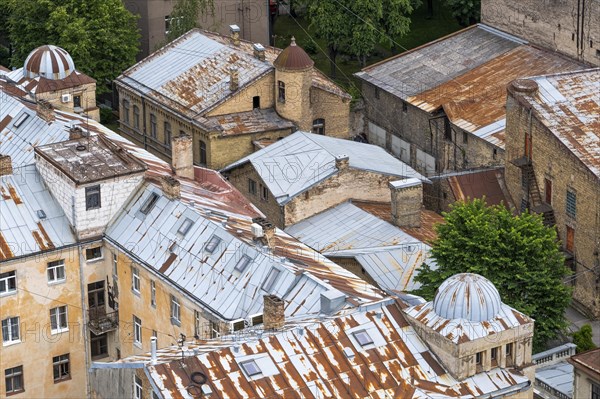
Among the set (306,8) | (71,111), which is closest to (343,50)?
(306,8)

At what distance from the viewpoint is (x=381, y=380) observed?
227ft

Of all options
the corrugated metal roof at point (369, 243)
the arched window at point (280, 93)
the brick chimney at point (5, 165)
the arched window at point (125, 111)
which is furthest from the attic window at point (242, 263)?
the arched window at point (125, 111)

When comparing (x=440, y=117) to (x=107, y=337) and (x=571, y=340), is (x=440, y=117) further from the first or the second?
(x=107, y=337)

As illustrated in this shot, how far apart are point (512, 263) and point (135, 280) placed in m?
18.2

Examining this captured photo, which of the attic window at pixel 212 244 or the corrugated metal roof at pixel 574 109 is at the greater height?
the corrugated metal roof at pixel 574 109

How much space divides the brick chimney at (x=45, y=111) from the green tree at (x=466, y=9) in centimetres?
4340

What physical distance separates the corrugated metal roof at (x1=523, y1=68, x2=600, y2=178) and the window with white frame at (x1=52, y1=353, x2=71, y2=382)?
2843 centimetres

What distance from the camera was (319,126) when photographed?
345 feet

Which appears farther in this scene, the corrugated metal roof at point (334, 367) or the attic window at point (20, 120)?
the attic window at point (20, 120)

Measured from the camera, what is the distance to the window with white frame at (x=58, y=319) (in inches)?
3285

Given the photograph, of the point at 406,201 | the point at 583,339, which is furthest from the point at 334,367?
the point at 406,201

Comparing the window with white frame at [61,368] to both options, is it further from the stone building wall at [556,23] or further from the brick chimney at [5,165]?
the stone building wall at [556,23]

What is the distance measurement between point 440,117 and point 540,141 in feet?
45.0

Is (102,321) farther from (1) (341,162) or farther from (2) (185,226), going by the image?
(1) (341,162)
